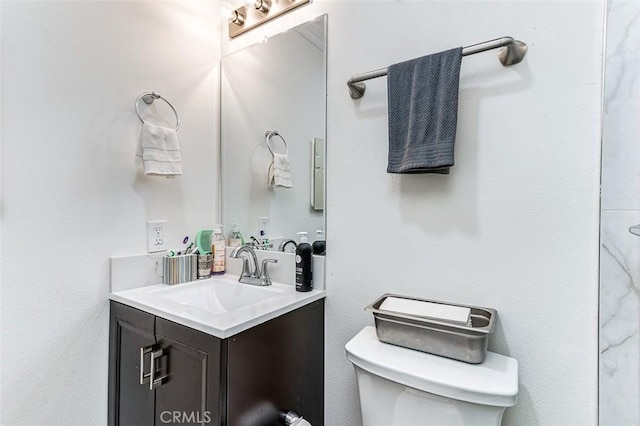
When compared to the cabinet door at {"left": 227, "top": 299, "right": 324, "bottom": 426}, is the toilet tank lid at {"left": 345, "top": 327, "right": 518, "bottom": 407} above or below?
above

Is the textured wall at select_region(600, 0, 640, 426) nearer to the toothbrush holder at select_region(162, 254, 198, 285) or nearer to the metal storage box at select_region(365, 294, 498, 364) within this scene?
the metal storage box at select_region(365, 294, 498, 364)

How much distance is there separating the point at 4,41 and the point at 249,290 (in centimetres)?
111

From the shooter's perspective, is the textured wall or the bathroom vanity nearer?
the textured wall

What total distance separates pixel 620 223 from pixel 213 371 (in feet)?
3.51

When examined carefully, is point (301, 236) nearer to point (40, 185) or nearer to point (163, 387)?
point (163, 387)

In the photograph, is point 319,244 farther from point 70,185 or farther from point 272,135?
point 70,185

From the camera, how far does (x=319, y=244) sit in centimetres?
120

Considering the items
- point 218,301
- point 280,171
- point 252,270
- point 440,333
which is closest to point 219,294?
point 218,301

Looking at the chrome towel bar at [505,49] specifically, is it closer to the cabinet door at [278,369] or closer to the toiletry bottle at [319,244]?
the toiletry bottle at [319,244]

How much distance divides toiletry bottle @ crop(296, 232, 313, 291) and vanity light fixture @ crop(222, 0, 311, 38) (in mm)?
1011

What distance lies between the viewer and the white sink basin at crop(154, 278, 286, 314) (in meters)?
1.19

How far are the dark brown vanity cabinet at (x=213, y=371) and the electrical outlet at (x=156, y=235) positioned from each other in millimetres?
249

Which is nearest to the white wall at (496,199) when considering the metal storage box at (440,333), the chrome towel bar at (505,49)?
the chrome towel bar at (505,49)

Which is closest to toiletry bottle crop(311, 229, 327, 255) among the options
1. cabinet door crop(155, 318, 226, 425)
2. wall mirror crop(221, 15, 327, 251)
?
wall mirror crop(221, 15, 327, 251)
